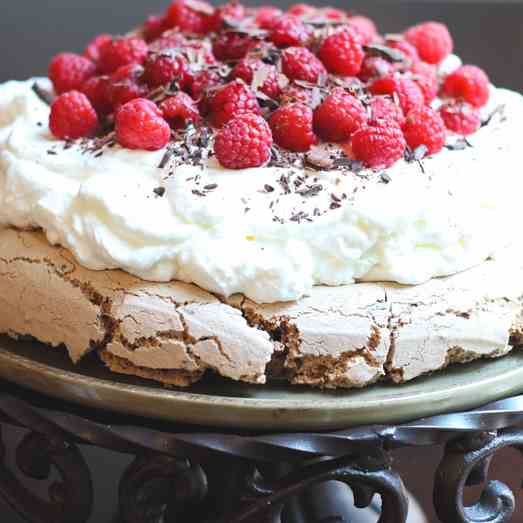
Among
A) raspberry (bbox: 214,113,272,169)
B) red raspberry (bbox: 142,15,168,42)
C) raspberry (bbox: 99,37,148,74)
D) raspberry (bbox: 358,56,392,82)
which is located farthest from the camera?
red raspberry (bbox: 142,15,168,42)

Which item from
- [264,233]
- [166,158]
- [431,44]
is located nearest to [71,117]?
[166,158]

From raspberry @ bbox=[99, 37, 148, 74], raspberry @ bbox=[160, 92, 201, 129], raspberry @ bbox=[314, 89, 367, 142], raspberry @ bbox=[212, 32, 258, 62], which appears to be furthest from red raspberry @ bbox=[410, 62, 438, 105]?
raspberry @ bbox=[99, 37, 148, 74]

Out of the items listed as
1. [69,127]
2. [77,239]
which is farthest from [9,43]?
[77,239]

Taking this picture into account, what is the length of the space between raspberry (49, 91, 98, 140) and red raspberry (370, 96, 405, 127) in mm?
497

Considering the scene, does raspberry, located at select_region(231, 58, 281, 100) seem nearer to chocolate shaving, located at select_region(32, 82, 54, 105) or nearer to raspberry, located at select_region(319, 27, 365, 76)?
raspberry, located at select_region(319, 27, 365, 76)

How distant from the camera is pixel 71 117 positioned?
5.38 feet

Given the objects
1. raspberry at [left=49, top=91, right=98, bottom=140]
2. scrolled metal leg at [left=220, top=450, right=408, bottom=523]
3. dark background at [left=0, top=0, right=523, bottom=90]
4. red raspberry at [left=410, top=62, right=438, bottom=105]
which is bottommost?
dark background at [left=0, top=0, right=523, bottom=90]

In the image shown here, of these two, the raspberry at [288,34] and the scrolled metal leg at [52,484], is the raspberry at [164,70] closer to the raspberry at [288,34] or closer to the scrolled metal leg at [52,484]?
the raspberry at [288,34]

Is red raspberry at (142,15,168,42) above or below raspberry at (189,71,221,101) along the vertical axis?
below

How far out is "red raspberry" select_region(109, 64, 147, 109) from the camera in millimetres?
1703

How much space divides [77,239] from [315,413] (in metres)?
0.45

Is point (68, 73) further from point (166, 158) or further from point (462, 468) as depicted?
point (462, 468)

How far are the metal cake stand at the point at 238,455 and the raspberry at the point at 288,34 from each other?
77 cm

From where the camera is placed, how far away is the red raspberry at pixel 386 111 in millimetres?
1593
